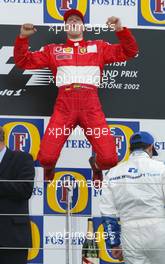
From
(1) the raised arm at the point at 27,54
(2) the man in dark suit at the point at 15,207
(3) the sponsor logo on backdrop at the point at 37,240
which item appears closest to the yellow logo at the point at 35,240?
(3) the sponsor logo on backdrop at the point at 37,240

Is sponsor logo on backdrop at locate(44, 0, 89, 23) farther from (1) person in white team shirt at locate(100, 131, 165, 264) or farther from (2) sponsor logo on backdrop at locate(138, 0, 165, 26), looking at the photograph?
(1) person in white team shirt at locate(100, 131, 165, 264)

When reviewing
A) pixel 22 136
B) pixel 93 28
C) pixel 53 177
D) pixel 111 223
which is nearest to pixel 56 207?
pixel 53 177

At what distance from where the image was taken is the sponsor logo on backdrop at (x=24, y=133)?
12.7ft

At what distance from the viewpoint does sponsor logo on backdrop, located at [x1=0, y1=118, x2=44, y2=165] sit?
153 inches

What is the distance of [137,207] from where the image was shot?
3.15m

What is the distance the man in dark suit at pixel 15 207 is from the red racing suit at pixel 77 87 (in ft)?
1.11

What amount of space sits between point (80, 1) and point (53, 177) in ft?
3.11

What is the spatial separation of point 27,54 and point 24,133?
0.43 meters

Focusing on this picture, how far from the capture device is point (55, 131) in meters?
3.73

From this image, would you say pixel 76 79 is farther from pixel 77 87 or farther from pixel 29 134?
pixel 29 134

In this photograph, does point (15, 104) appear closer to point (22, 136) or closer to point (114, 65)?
point (22, 136)

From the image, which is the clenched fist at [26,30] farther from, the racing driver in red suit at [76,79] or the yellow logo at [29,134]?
the yellow logo at [29,134]

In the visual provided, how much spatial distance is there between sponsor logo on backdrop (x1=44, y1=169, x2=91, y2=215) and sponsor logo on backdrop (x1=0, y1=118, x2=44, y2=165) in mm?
191

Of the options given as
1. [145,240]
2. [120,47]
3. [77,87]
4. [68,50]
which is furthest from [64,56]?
[145,240]
